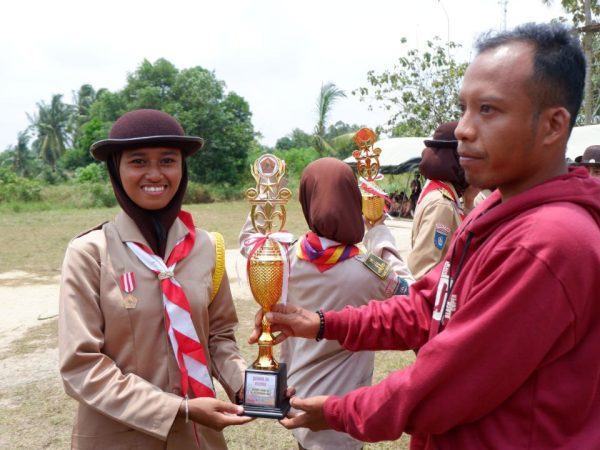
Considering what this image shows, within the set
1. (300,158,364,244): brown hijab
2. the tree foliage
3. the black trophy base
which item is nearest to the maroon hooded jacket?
the black trophy base

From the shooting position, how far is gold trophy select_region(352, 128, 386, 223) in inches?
145

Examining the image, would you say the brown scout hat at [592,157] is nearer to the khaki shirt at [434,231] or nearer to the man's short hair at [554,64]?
the khaki shirt at [434,231]

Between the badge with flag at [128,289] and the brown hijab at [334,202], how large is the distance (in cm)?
106

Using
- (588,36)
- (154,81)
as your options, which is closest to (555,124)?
(588,36)

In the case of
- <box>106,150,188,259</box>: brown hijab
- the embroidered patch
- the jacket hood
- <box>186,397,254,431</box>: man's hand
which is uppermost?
the jacket hood

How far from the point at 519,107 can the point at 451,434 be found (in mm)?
894

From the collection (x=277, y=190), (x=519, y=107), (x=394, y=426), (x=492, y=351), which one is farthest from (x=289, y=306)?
(x=519, y=107)

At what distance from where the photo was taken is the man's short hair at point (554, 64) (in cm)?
144

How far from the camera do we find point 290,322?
2244mm

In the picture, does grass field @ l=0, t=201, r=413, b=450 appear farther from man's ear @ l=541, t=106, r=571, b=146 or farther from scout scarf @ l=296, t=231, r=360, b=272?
man's ear @ l=541, t=106, r=571, b=146

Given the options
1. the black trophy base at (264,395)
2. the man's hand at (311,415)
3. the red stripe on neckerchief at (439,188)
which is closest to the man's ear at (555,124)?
the man's hand at (311,415)

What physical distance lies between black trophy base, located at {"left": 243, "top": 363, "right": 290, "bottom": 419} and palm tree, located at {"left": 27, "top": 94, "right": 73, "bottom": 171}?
150 ft

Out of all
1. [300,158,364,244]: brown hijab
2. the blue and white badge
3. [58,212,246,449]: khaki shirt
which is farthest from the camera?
the blue and white badge

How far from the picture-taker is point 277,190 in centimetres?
236
